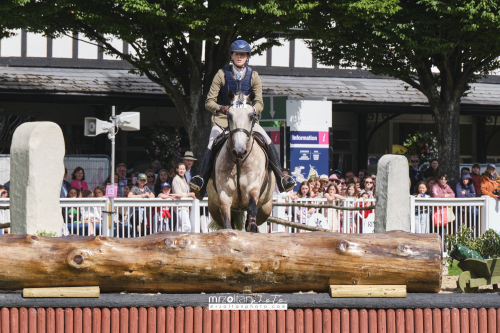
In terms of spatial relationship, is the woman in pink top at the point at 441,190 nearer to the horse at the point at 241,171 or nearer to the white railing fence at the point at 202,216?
the white railing fence at the point at 202,216

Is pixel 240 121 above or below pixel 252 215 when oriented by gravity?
above

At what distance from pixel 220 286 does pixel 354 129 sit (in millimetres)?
20206

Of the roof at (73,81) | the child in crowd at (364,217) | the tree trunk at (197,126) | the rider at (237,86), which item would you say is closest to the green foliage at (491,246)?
the rider at (237,86)

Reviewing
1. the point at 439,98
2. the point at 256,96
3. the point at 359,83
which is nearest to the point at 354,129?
the point at 359,83

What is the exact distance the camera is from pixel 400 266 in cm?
563

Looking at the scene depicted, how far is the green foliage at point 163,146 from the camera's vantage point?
67.5 feet

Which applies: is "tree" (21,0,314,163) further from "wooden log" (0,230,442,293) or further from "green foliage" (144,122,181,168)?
"wooden log" (0,230,442,293)

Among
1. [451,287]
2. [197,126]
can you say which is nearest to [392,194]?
[451,287]

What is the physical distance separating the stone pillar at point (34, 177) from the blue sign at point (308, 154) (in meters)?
9.03

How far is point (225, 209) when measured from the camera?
7871 mm

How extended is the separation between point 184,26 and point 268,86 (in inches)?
259

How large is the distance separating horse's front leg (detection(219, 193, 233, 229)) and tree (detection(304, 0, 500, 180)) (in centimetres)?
835

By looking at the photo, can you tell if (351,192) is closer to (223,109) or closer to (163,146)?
(223,109)

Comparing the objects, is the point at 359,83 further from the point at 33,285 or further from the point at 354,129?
the point at 33,285
